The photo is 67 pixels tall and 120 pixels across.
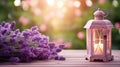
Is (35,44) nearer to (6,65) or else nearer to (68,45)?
(6,65)

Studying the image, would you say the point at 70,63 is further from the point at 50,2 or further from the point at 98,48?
the point at 50,2

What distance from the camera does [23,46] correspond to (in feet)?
7.18

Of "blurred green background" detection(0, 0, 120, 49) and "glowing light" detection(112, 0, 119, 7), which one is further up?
"glowing light" detection(112, 0, 119, 7)

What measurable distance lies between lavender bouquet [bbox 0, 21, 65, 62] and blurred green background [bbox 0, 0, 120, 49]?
3.96 ft

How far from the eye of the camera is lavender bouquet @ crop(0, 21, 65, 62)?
2.15 m

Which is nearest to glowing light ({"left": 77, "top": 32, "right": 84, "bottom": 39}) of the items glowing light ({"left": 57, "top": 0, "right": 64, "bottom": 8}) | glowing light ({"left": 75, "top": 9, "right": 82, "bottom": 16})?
glowing light ({"left": 75, "top": 9, "right": 82, "bottom": 16})

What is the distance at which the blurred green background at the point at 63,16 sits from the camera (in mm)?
3529

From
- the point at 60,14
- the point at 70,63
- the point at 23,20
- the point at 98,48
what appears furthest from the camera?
the point at 60,14

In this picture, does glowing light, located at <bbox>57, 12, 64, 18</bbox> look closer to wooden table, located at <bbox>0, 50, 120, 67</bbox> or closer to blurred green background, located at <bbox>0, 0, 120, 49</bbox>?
blurred green background, located at <bbox>0, 0, 120, 49</bbox>

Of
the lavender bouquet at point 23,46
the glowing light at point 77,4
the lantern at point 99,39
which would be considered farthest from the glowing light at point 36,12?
the lantern at point 99,39

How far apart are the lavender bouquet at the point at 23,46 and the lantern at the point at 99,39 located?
0.18 metres

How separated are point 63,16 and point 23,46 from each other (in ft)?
4.77

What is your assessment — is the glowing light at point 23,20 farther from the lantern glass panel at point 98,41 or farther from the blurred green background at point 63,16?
the lantern glass panel at point 98,41

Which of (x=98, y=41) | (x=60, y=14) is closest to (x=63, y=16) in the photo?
(x=60, y=14)
